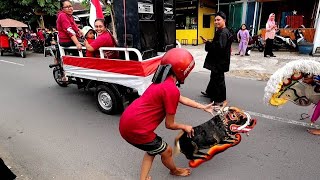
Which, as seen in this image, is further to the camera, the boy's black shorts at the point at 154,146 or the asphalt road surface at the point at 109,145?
the asphalt road surface at the point at 109,145

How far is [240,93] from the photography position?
18.8 feet

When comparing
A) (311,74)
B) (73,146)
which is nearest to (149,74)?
(73,146)

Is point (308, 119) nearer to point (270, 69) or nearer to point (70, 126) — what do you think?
point (70, 126)

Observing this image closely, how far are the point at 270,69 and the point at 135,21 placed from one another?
19.8 ft

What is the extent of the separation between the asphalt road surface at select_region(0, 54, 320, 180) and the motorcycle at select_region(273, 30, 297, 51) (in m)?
7.45

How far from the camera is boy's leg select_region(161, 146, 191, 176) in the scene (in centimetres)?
245

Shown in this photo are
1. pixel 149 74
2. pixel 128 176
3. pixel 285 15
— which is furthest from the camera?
pixel 285 15

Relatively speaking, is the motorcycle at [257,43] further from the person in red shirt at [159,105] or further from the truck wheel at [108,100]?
the person in red shirt at [159,105]

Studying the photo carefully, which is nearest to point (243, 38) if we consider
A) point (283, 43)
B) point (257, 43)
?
point (257, 43)

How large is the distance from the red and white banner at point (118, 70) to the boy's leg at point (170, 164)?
1507 mm

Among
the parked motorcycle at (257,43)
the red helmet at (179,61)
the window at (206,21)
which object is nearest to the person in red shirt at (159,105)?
the red helmet at (179,61)

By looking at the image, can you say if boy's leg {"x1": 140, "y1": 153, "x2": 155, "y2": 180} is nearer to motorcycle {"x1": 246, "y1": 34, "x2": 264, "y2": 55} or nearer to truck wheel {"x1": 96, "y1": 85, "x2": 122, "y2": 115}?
truck wheel {"x1": 96, "y1": 85, "x2": 122, "y2": 115}

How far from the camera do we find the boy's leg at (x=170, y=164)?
2451 mm

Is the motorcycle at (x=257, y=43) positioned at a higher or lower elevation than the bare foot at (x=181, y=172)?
higher
